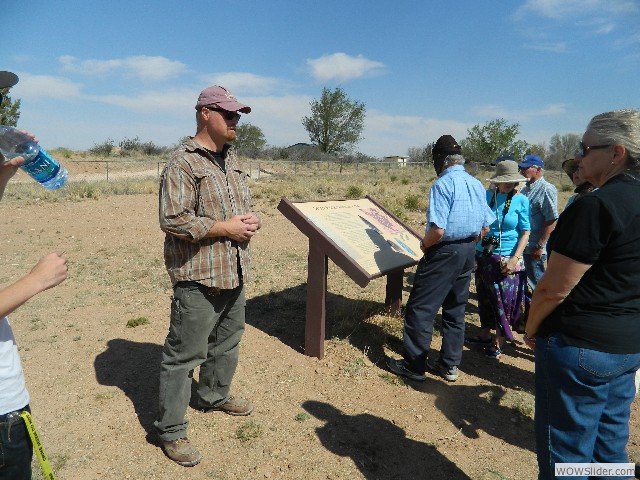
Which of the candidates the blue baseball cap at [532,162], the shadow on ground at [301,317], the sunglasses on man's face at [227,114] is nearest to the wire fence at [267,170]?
the shadow on ground at [301,317]

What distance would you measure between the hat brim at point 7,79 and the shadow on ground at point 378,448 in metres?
2.61

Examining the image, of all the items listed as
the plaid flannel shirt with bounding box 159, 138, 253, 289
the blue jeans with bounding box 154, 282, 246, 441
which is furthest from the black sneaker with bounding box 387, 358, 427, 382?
the plaid flannel shirt with bounding box 159, 138, 253, 289

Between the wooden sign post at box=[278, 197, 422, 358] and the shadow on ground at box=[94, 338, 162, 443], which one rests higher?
the wooden sign post at box=[278, 197, 422, 358]

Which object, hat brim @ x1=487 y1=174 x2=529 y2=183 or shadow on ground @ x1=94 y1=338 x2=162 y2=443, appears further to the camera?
hat brim @ x1=487 y1=174 x2=529 y2=183

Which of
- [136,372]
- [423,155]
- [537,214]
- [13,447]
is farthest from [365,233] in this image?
[423,155]

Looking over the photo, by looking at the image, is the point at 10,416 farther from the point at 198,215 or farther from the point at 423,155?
the point at 423,155

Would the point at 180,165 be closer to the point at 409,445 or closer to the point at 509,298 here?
the point at 409,445

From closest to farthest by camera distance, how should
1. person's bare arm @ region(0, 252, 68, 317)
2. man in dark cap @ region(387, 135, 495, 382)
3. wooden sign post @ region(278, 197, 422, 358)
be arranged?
1. person's bare arm @ region(0, 252, 68, 317)
2. man in dark cap @ region(387, 135, 495, 382)
3. wooden sign post @ region(278, 197, 422, 358)

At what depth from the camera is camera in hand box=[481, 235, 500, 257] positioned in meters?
4.12

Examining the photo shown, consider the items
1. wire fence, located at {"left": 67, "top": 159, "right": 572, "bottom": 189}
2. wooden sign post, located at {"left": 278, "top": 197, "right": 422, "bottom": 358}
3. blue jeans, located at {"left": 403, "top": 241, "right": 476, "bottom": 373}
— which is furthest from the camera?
wire fence, located at {"left": 67, "top": 159, "right": 572, "bottom": 189}

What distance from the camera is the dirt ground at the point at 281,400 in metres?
2.83

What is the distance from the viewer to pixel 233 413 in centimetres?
329

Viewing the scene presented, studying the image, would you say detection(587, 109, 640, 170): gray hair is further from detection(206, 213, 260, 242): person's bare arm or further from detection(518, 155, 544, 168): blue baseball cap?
detection(518, 155, 544, 168): blue baseball cap

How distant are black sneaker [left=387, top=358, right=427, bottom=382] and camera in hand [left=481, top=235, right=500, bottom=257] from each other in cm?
126
